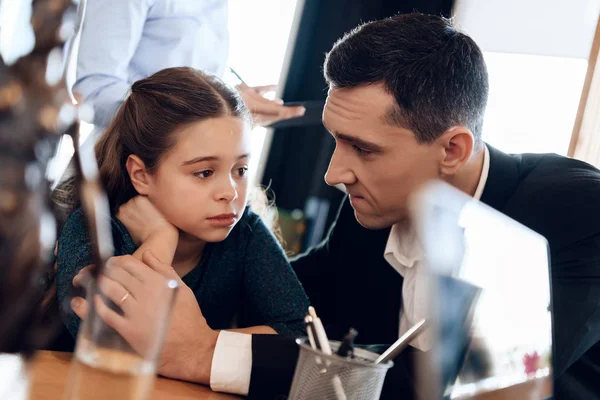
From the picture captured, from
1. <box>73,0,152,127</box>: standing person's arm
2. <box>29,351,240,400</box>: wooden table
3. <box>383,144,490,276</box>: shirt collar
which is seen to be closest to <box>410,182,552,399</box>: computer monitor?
<box>29,351,240,400</box>: wooden table

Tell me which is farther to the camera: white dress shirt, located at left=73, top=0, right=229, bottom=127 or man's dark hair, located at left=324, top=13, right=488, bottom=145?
white dress shirt, located at left=73, top=0, right=229, bottom=127

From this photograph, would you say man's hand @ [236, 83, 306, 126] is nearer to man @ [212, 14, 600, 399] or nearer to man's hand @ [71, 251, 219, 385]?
man @ [212, 14, 600, 399]

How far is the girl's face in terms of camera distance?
1.39 m

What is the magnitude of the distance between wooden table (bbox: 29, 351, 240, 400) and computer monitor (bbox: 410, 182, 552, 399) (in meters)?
0.41

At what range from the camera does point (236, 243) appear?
5.01 feet

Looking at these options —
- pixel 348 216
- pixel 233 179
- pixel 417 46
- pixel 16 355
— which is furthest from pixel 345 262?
pixel 16 355

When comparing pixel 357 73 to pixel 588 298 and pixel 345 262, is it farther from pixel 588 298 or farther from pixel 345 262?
pixel 588 298

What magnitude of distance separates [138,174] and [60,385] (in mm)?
705

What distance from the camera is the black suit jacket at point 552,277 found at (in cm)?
86

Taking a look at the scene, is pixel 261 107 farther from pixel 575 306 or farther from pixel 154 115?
pixel 575 306

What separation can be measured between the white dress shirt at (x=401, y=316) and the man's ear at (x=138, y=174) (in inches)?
17.8

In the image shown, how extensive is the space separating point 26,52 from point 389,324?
124 cm

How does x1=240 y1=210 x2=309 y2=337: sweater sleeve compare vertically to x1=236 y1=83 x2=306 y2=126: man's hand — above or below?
below

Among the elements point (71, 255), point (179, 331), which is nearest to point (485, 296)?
point (179, 331)
